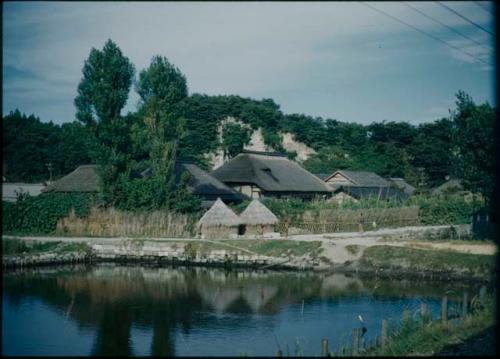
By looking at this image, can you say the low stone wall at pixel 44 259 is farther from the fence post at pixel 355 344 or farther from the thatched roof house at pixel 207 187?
the fence post at pixel 355 344

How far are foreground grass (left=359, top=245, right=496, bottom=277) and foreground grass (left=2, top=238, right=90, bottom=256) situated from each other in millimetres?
15059

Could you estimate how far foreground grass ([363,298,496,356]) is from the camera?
11180 millimetres

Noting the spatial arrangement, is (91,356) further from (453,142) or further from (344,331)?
(453,142)

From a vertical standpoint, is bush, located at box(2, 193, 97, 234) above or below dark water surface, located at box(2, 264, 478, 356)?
above

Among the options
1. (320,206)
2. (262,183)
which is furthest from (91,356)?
(262,183)

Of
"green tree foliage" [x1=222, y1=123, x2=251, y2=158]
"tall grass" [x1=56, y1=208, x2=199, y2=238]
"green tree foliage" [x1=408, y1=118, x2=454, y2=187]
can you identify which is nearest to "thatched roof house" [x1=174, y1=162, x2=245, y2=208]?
"tall grass" [x1=56, y1=208, x2=199, y2=238]

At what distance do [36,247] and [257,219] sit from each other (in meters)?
12.2

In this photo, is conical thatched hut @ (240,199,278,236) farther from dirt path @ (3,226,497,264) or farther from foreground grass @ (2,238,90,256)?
foreground grass @ (2,238,90,256)

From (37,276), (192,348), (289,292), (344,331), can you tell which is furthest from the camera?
(37,276)

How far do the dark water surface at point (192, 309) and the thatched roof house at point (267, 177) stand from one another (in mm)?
14242

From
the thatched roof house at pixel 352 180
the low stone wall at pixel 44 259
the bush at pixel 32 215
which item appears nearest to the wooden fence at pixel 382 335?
the low stone wall at pixel 44 259

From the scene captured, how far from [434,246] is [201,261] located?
38.7 ft

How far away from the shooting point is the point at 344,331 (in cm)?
1462

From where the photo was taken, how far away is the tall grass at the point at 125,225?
2931 cm
